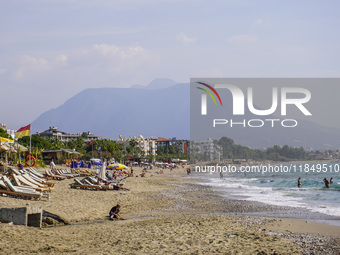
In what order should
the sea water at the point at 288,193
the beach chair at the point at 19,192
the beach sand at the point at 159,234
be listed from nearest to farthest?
the beach sand at the point at 159,234 < the beach chair at the point at 19,192 < the sea water at the point at 288,193

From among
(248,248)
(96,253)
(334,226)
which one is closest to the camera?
(96,253)

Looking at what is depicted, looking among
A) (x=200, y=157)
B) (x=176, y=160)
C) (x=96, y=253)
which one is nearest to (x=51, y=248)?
(x=96, y=253)

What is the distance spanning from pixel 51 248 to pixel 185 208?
1116 centimetres

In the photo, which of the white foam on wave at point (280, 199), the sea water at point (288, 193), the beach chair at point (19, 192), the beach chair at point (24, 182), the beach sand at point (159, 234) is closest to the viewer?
the beach sand at point (159, 234)

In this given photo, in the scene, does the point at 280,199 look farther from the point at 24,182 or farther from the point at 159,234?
the point at 159,234

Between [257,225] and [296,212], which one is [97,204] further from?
[296,212]

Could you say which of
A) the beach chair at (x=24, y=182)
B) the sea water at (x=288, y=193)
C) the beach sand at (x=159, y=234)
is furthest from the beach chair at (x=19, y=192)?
the sea water at (x=288, y=193)

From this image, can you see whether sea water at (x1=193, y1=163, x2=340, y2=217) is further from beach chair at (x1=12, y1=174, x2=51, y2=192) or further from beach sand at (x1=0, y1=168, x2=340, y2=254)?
beach chair at (x1=12, y1=174, x2=51, y2=192)

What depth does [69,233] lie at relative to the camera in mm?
11609

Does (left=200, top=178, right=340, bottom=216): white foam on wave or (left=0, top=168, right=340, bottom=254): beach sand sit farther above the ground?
(left=0, top=168, right=340, bottom=254): beach sand

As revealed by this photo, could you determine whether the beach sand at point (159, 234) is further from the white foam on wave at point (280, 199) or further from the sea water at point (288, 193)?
the sea water at point (288, 193)

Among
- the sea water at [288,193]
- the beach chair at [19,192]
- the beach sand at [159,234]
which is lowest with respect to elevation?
the sea water at [288,193]

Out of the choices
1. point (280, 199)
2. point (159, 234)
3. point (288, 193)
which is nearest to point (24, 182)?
point (159, 234)

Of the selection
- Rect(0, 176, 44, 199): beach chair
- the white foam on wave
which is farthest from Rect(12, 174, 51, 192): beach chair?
the white foam on wave
